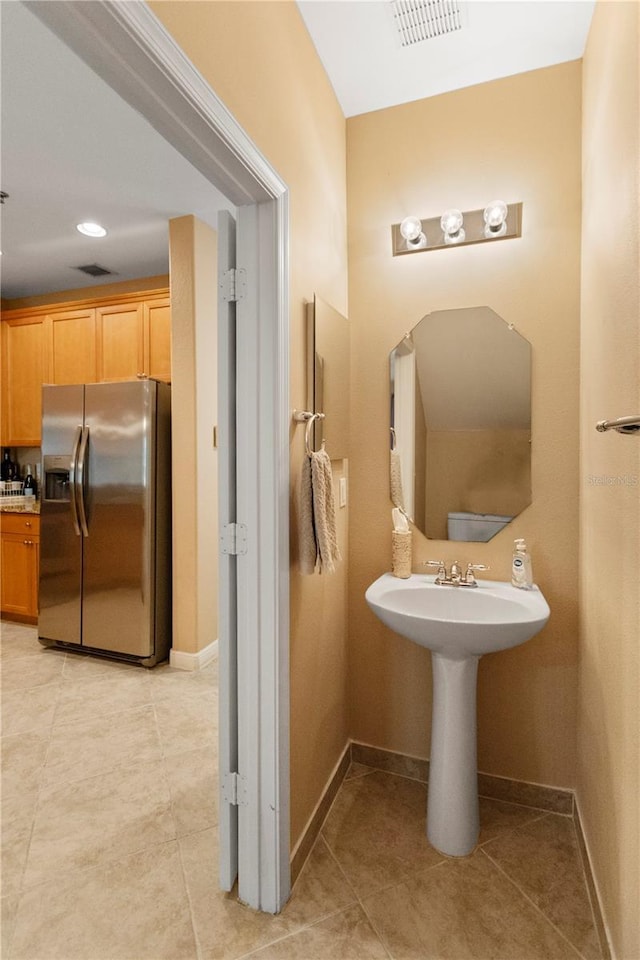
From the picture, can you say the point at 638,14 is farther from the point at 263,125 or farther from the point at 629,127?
the point at 263,125

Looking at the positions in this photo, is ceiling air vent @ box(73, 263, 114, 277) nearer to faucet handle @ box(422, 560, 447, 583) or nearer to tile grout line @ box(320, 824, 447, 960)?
faucet handle @ box(422, 560, 447, 583)

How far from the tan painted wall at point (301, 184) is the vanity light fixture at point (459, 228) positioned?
0.88ft

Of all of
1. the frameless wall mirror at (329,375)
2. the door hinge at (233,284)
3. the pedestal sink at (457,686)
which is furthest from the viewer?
the frameless wall mirror at (329,375)

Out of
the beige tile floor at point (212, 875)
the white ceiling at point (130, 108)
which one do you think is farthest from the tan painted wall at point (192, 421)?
the beige tile floor at point (212, 875)

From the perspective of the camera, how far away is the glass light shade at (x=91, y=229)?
310 cm

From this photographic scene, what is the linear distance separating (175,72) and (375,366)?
1.28 m

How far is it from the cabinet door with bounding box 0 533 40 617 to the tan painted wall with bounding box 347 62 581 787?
289cm

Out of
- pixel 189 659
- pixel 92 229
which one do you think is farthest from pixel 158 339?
pixel 189 659

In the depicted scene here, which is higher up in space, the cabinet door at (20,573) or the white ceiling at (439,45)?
the white ceiling at (439,45)

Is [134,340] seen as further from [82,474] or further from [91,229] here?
[82,474]

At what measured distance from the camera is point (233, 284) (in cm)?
145

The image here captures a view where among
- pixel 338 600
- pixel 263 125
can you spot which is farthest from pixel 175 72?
pixel 338 600

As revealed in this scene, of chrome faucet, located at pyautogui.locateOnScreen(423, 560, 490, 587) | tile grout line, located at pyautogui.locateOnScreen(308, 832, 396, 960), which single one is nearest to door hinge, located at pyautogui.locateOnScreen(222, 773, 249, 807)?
tile grout line, located at pyautogui.locateOnScreen(308, 832, 396, 960)

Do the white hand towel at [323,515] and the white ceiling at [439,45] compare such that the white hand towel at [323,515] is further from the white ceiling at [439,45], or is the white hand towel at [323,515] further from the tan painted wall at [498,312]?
the white ceiling at [439,45]
